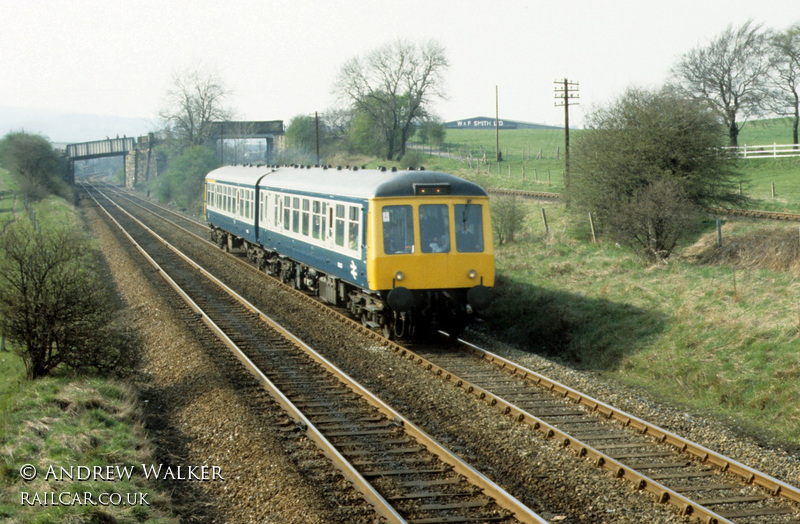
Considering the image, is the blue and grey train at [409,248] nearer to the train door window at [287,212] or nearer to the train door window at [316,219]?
the train door window at [316,219]

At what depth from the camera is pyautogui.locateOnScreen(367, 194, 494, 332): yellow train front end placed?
1366cm

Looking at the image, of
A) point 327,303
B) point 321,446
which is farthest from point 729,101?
point 321,446

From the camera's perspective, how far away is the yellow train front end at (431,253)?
1366 centimetres

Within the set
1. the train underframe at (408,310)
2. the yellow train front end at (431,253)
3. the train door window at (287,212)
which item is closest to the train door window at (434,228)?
the yellow train front end at (431,253)

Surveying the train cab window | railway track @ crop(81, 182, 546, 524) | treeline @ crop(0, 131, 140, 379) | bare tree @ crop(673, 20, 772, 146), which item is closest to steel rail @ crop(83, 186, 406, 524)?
railway track @ crop(81, 182, 546, 524)

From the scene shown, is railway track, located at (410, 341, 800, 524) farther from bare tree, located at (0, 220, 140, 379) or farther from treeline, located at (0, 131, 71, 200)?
treeline, located at (0, 131, 71, 200)

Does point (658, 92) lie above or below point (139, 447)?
above

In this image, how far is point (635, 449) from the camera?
8.65 metres

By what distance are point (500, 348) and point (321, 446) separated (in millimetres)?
5712

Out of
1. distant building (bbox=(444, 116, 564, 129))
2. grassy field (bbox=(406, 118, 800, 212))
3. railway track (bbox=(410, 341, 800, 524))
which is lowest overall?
railway track (bbox=(410, 341, 800, 524))

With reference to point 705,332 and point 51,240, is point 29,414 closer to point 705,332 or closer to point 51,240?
point 51,240

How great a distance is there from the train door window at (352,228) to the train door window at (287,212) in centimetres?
493

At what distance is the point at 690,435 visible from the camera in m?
9.16

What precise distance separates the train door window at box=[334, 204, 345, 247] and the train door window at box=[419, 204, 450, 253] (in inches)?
84.3
